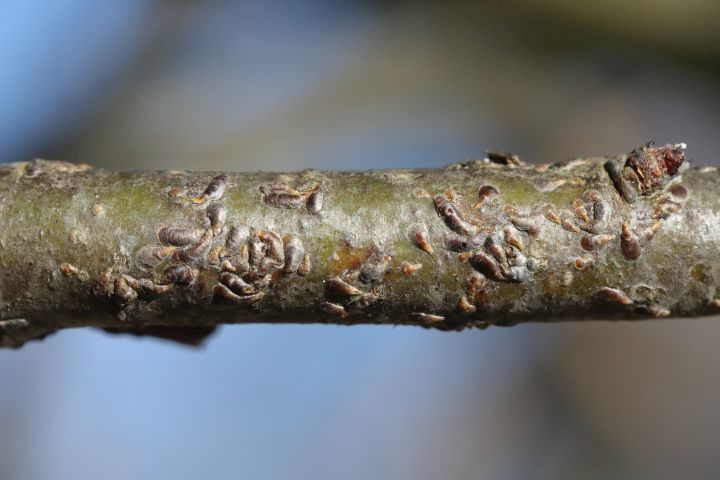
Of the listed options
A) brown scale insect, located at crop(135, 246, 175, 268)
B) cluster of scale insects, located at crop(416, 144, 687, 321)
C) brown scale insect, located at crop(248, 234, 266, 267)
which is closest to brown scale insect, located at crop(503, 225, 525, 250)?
cluster of scale insects, located at crop(416, 144, 687, 321)

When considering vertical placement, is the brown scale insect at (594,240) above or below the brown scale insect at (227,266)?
above

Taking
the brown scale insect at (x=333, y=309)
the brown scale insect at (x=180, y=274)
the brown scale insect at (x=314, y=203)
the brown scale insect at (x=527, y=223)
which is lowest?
the brown scale insect at (x=333, y=309)

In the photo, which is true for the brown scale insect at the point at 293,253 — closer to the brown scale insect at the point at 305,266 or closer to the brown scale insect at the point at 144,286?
the brown scale insect at the point at 305,266

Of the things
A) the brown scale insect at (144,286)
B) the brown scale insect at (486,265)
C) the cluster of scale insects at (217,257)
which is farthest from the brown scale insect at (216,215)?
the brown scale insect at (486,265)

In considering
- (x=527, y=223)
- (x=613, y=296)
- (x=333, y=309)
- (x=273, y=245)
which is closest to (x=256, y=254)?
(x=273, y=245)

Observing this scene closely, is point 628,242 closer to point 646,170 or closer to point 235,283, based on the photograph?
point 646,170

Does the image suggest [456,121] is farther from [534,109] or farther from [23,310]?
[23,310]

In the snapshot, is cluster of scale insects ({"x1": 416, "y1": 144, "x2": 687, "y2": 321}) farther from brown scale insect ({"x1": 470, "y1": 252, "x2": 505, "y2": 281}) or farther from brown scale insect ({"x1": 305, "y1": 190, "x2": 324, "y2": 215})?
brown scale insect ({"x1": 305, "y1": 190, "x2": 324, "y2": 215})
